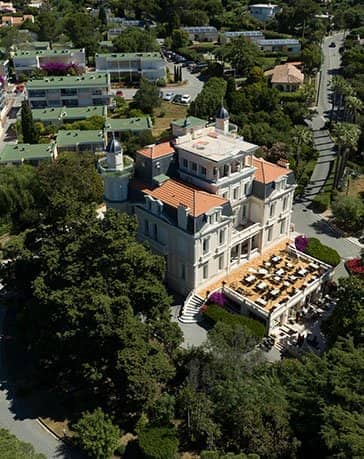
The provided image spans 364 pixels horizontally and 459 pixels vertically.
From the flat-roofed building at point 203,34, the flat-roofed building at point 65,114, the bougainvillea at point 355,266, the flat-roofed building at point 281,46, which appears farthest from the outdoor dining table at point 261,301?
the flat-roofed building at point 203,34

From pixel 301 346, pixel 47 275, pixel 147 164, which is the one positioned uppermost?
pixel 147 164

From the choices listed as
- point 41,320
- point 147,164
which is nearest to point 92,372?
point 41,320

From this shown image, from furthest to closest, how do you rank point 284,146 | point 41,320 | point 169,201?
point 284,146 < point 169,201 < point 41,320

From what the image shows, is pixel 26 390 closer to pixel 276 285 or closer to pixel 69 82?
pixel 276 285

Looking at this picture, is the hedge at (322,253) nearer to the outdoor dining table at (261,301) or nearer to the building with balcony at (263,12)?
the outdoor dining table at (261,301)

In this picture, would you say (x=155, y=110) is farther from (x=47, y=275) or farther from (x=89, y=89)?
(x=47, y=275)

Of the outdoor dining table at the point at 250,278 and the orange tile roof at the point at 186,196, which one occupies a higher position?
the orange tile roof at the point at 186,196
